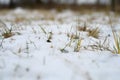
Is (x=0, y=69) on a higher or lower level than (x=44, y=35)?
lower

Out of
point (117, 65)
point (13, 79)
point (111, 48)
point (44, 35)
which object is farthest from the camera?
point (44, 35)

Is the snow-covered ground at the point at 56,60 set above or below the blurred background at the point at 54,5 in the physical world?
below

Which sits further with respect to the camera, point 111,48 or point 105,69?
point 111,48

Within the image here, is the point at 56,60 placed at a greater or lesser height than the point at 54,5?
lesser

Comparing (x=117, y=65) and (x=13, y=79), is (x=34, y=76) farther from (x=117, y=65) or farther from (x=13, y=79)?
(x=117, y=65)

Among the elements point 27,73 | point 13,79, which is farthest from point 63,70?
point 13,79

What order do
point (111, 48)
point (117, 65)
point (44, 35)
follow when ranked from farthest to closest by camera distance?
point (44, 35) → point (111, 48) → point (117, 65)

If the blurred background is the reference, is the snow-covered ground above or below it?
below

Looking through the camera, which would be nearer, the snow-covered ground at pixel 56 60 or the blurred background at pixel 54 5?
the snow-covered ground at pixel 56 60

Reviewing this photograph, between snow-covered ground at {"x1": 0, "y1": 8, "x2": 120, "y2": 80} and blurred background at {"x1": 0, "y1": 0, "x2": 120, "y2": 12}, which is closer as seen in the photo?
snow-covered ground at {"x1": 0, "y1": 8, "x2": 120, "y2": 80}

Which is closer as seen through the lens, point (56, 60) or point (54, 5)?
point (56, 60)
